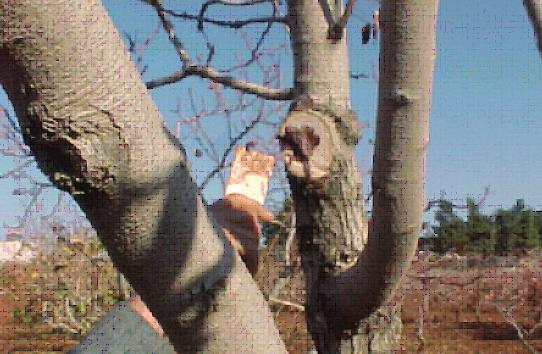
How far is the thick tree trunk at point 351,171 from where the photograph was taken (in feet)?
1.38

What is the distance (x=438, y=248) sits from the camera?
2.81 meters

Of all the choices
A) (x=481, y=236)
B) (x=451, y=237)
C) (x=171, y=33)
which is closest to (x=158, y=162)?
(x=171, y=33)

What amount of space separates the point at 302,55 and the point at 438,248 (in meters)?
2.20

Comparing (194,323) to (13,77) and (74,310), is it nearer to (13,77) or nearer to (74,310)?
(13,77)

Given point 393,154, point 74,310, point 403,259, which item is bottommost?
point 74,310

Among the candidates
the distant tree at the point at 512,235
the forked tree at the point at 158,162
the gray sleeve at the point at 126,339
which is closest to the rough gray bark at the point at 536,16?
the forked tree at the point at 158,162

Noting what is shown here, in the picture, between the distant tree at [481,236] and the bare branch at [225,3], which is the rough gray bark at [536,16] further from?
the distant tree at [481,236]

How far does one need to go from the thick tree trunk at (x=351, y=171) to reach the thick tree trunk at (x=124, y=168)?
5.2 inches

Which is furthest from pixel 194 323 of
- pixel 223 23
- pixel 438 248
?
pixel 438 248

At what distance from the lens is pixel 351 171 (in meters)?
0.72

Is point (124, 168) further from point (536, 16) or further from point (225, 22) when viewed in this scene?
point (225, 22)

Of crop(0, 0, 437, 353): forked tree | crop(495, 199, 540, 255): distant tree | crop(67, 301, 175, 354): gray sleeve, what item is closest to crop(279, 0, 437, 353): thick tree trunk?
crop(0, 0, 437, 353): forked tree

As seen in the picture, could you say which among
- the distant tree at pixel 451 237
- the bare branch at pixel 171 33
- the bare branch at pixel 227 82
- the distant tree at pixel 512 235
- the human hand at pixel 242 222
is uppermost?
the bare branch at pixel 171 33

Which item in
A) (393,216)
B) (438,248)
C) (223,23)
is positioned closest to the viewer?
(393,216)
